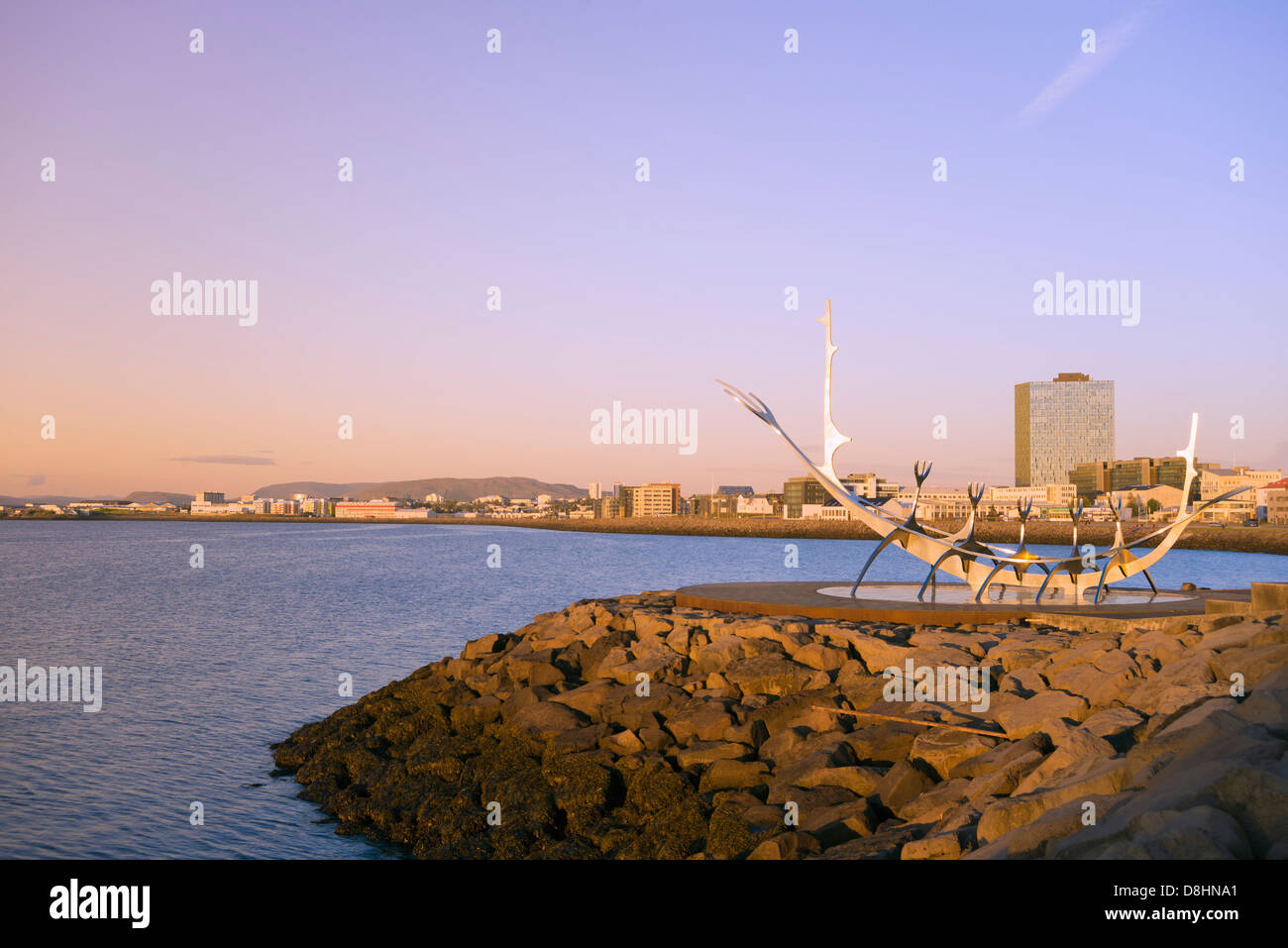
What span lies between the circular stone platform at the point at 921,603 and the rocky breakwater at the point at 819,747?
596mm

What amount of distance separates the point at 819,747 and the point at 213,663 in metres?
20.9

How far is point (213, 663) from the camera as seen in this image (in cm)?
2614

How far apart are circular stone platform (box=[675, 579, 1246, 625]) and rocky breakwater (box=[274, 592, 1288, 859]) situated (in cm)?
60

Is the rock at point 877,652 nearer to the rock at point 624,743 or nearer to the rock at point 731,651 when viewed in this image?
the rock at point 731,651

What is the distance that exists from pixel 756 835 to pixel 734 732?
2.44 meters

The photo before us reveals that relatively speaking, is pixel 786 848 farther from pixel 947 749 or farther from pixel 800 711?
pixel 800 711

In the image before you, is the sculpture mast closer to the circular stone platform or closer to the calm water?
the circular stone platform

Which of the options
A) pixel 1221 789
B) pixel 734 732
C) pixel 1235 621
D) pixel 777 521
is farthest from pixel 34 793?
pixel 777 521

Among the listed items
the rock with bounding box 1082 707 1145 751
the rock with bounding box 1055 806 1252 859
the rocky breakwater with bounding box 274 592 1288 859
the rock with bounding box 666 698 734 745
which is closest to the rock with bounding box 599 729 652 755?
the rocky breakwater with bounding box 274 592 1288 859

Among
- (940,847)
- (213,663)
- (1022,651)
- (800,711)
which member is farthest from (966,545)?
(213,663)

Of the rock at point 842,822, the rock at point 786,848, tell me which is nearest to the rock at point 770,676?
the rock at point 842,822
